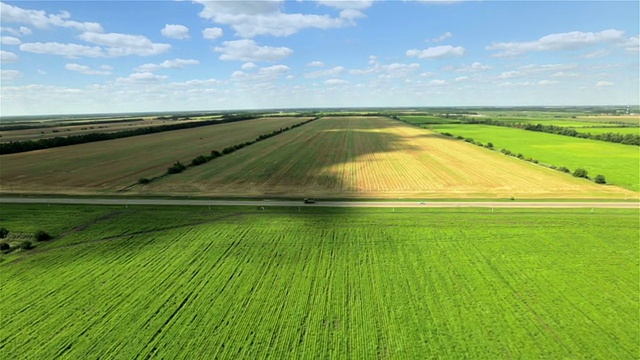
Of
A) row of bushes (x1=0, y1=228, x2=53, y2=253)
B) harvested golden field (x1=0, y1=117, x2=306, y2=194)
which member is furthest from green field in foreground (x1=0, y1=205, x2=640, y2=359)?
harvested golden field (x1=0, y1=117, x2=306, y2=194)

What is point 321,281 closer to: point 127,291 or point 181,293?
point 181,293

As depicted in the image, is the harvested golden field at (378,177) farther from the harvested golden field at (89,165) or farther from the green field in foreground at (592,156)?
the harvested golden field at (89,165)

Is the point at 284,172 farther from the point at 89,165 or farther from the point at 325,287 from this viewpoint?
the point at 89,165

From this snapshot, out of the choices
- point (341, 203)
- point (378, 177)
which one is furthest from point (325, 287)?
point (378, 177)

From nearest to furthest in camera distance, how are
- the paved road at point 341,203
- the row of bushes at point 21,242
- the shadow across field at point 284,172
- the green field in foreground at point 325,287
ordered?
the green field in foreground at point 325,287 < the row of bushes at point 21,242 < the paved road at point 341,203 < the shadow across field at point 284,172

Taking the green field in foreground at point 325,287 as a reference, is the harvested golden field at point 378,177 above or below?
above

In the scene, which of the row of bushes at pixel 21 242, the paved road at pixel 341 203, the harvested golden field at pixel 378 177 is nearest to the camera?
the row of bushes at pixel 21 242

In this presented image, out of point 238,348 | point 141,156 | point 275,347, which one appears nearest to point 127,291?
point 238,348

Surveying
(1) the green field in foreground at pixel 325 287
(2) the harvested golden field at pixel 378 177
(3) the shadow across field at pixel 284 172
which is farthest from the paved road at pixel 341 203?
(3) the shadow across field at pixel 284 172
